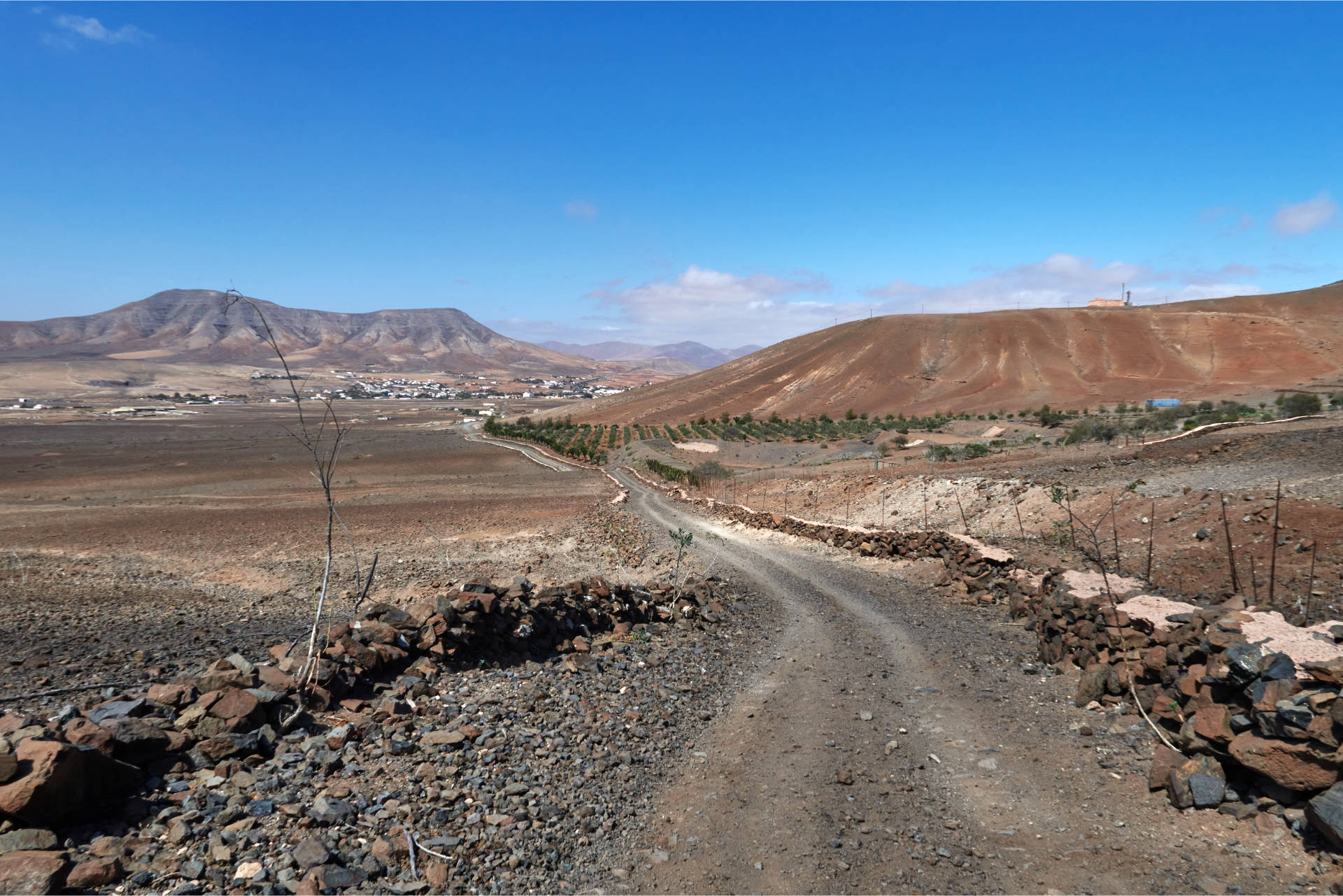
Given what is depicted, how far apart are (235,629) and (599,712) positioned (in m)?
7.29

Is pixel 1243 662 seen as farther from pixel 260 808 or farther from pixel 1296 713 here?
pixel 260 808

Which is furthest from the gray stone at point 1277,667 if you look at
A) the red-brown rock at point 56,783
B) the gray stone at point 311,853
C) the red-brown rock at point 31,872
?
the red-brown rock at point 56,783

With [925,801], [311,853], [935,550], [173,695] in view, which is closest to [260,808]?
[311,853]

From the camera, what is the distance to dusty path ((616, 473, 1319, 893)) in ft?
15.7

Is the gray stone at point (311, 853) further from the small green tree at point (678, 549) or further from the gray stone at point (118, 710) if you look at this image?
the small green tree at point (678, 549)

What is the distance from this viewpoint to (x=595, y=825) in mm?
5504

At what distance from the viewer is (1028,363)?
297ft

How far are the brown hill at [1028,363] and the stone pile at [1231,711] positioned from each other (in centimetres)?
7224

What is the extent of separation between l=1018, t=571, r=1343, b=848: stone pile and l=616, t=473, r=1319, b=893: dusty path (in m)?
0.26

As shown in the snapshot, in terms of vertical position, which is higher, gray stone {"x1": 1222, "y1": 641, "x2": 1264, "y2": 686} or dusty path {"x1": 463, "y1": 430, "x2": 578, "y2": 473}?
gray stone {"x1": 1222, "y1": 641, "x2": 1264, "y2": 686}

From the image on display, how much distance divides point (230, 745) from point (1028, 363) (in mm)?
98935

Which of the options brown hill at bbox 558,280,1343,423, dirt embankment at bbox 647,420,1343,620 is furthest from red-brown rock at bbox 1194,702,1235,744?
brown hill at bbox 558,280,1343,423

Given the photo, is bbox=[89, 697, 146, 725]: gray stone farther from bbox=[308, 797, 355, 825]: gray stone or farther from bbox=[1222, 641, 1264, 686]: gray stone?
bbox=[1222, 641, 1264, 686]: gray stone

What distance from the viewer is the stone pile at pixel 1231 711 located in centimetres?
480
